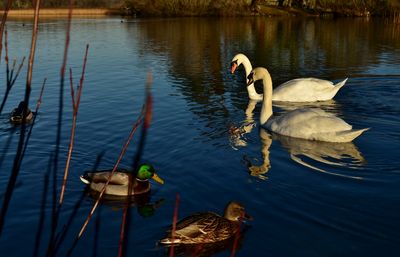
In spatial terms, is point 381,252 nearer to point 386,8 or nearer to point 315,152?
point 315,152

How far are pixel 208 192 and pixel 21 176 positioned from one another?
3603 millimetres

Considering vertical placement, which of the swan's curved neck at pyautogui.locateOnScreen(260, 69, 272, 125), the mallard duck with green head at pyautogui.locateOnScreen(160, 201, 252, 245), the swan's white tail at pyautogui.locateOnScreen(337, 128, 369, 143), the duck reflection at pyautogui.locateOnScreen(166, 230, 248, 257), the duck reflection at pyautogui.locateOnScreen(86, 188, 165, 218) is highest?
the swan's curved neck at pyautogui.locateOnScreen(260, 69, 272, 125)

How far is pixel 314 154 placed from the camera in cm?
986

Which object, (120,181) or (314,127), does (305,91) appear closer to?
(314,127)

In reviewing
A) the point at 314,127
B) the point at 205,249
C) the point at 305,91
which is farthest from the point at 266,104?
the point at 205,249

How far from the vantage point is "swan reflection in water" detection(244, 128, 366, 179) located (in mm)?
9242

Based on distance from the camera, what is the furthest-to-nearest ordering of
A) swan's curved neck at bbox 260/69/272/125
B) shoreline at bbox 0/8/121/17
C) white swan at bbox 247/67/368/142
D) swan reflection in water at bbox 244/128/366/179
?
1. shoreline at bbox 0/8/121/17
2. swan's curved neck at bbox 260/69/272/125
3. white swan at bbox 247/67/368/142
4. swan reflection in water at bbox 244/128/366/179

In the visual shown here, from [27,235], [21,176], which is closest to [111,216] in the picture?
[27,235]

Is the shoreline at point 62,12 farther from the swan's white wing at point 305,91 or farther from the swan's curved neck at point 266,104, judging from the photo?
the swan's curved neck at point 266,104

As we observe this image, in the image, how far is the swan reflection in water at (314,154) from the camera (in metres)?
9.24

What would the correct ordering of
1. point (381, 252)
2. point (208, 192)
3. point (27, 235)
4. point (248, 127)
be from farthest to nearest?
1. point (248, 127)
2. point (208, 192)
3. point (27, 235)
4. point (381, 252)

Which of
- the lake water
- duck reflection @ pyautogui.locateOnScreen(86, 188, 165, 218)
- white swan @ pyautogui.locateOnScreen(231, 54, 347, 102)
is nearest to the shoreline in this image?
the lake water

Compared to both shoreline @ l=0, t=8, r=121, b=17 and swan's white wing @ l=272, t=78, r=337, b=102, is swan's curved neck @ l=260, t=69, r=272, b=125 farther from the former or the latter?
shoreline @ l=0, t=8, r=121, b=17

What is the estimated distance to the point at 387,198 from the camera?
7.82 meters
